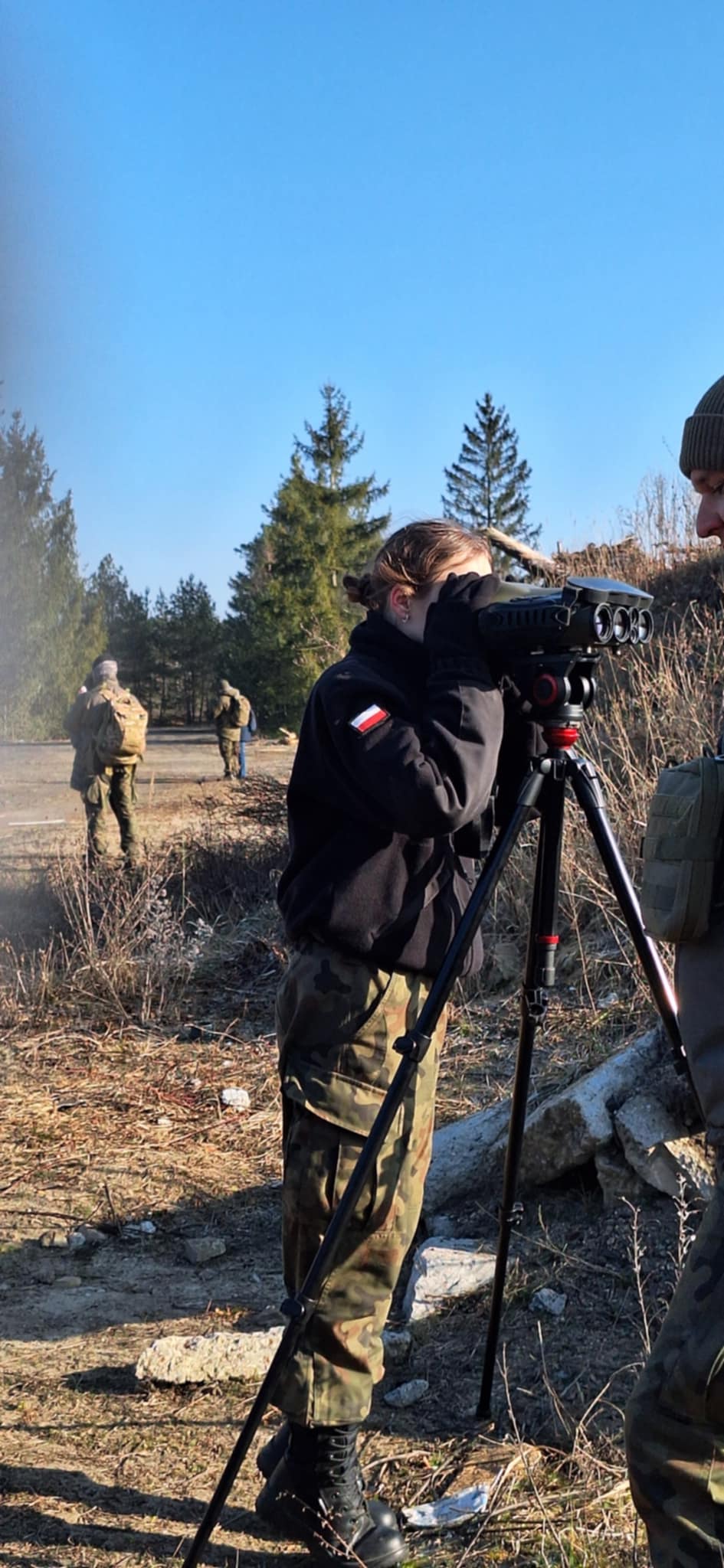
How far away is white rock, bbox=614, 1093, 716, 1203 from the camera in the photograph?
3.21 meters

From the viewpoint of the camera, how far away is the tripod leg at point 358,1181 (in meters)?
1.99

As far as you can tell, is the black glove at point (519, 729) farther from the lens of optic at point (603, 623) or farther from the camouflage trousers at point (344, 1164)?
the camouflage trousers at point (344, 1164)

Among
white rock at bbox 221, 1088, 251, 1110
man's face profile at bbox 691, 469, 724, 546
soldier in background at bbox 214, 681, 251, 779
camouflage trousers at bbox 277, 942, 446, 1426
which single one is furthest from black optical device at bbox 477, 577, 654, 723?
soldier in background at bbox 214, 681, 251, 779

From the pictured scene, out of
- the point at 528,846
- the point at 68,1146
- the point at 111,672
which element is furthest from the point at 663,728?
the point at 111,672

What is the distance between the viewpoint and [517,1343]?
299cm

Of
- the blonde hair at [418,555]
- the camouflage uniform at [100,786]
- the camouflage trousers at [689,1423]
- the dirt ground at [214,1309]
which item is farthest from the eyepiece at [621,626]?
the camouflage uniform at [100,786]

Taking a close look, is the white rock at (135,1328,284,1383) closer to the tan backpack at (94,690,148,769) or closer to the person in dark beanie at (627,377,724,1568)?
the person in dark beanie at (627,377,724,1568)

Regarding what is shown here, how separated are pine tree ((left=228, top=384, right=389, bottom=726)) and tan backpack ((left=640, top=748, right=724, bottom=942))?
24.1 meters

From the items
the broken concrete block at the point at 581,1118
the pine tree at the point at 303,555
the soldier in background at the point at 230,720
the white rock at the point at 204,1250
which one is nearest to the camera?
the broken concrete block at the point at 581,1118

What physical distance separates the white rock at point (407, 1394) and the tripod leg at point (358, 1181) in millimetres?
864

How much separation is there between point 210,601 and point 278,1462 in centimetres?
4017

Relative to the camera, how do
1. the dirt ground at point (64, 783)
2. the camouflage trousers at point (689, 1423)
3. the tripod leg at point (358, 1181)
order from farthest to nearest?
the dirt ground at point (64, 783), the tripod leg at point (358, 1181), the camouflage trousers at point (689, 1423)

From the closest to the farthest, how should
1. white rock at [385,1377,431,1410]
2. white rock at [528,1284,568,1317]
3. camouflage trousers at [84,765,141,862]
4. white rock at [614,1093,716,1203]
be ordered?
white rock at [385,1377,431,1410] → white rock at [528,1284,568,1317] → white rock at [614,1093,716,1203] → camouflage trousers at [84,765,141,862]

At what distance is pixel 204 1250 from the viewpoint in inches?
147
